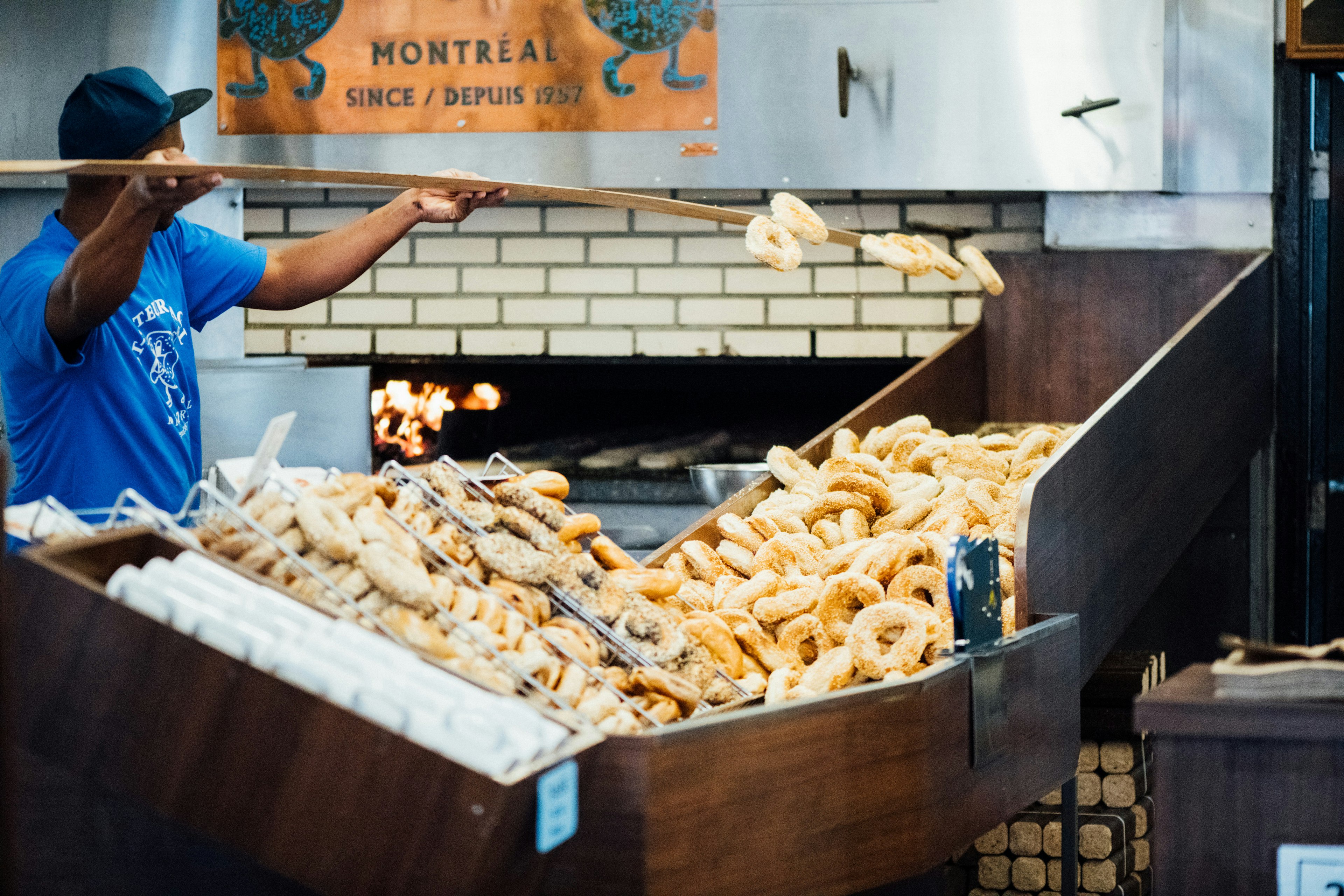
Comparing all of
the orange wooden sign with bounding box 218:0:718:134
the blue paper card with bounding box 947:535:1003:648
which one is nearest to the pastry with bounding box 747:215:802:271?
the blue paper card with bounding box 947:535:1003:648

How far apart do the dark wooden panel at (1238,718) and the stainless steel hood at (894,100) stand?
288 centimetres

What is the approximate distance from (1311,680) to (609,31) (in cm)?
328

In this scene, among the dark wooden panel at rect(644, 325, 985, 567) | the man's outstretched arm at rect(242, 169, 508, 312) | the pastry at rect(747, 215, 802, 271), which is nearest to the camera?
the man's outstretched arm at rect(242, 169, 508, 312)

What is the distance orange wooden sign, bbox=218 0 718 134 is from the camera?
14.0ft

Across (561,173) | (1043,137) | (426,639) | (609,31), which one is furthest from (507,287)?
(426,639)

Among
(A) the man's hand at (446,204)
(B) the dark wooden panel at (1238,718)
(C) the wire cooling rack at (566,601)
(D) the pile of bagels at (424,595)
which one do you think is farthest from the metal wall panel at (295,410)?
(B) the dark wooden panel at (1238,718)

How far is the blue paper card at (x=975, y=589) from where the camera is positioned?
1.91 metres

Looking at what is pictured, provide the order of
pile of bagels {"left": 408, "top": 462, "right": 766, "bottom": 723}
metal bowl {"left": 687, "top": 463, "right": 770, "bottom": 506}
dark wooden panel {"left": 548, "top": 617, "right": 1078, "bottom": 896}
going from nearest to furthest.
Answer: dark wooden panel {"left": 548, "top": 617, "right": 1078, "bottom": 896} < pile of bagels {"left": 408, "top": 462, "right": 766, "bottom": 723} < metal bowl {"left": 687, "top": 463, "right": 770, "bottom": 506}

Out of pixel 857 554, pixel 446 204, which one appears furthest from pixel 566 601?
pixel 446 204

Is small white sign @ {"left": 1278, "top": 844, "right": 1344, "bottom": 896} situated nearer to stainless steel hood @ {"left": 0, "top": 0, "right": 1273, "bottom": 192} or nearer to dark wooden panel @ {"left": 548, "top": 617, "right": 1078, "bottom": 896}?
dark wooden panel @ {"left": 548, "top": 617, "right": 1078, "bottom": 896}

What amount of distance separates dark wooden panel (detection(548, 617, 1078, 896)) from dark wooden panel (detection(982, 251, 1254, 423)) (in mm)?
2282

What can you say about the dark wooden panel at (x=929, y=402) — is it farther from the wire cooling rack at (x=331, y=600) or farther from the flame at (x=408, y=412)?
the wire cooling rack at (x=331, y=600)

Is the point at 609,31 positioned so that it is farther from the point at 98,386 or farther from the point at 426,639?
the point at 426,639

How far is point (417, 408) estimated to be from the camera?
4.64m
